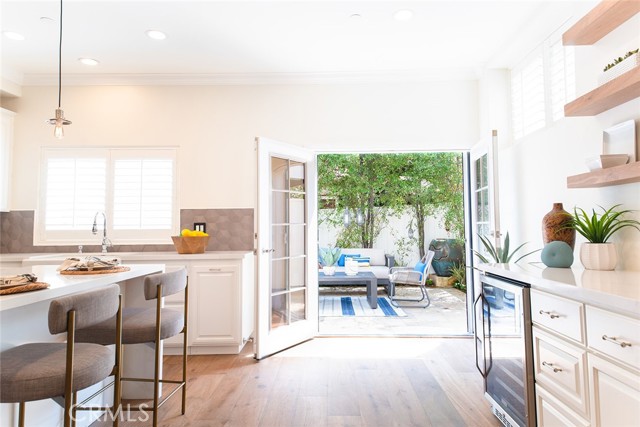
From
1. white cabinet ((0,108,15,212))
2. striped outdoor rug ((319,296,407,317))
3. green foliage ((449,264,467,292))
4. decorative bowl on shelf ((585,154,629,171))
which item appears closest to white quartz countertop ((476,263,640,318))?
decorative bowl on shelf ((585,154,629,171))

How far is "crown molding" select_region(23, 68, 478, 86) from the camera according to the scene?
366 centimetres

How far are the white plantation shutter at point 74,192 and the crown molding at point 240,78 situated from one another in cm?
87

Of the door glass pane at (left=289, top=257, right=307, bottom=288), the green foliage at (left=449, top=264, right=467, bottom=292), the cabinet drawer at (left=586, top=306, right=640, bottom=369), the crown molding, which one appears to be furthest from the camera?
the green foliage at (left=449, top=264, right=467, bottom=292)

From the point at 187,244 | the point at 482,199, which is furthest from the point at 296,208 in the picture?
the point at 482,199

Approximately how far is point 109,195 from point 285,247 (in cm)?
201

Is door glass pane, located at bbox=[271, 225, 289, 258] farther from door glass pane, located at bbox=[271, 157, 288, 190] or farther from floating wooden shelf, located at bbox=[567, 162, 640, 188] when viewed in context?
floating wooden shelf, located at bbox=[567, 162, 640, 188]

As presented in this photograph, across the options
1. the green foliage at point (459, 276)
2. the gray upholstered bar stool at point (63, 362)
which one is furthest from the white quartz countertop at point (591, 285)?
the green foliage at point (459, 276)

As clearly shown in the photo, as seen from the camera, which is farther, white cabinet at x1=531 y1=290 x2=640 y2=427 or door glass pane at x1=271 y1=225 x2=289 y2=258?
door glass pane at x1=271 y1=225 x2=289 y2=258

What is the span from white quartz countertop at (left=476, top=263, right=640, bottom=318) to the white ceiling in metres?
1.80

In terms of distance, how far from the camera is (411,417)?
2.08 meters

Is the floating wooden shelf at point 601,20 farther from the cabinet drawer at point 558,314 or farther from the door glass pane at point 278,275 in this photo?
the door glass pane at point 278,275

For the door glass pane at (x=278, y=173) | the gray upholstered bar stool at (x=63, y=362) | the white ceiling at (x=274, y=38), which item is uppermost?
the white ceiling at (x=274, y=38)

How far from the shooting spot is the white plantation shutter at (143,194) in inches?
145

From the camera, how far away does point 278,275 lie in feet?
11.1
